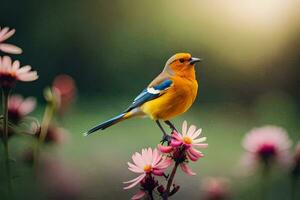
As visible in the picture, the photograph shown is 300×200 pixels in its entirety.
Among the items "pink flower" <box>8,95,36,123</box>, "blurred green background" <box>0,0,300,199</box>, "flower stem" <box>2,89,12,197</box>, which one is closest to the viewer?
"flower stem" <box>2,89,12,197</box>

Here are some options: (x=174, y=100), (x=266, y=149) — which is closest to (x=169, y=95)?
(x=174, y=100)

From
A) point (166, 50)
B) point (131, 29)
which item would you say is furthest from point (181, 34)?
point (131, 29)

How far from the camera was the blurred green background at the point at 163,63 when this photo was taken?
145cm

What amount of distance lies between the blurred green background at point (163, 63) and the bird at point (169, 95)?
617mm

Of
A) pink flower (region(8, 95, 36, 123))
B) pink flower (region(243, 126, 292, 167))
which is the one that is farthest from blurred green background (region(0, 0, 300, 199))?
pink flower (region(8, 95, 36, 123))

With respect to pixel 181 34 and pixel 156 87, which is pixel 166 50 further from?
pixel 156 87

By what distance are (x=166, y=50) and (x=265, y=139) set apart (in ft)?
2.72

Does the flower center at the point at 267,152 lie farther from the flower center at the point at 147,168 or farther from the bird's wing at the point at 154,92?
the flower center at the point at 147,168

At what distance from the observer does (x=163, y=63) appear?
5.09ft

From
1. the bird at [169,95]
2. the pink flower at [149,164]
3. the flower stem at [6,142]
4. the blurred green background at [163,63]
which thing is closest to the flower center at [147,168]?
A: the pink flower at [149,164]

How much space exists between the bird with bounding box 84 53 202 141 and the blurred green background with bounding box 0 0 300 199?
24.3 inches

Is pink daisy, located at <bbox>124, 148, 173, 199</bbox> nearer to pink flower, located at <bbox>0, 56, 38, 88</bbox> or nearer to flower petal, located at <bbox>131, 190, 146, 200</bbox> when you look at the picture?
flower petal, located at <bbox>131, 190, 146, 200</bbox>

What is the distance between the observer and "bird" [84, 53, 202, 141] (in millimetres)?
729

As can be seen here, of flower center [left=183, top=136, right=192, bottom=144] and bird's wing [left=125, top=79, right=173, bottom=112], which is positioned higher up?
bird's wing [left=125, top=79, right=173, bottom=112]
